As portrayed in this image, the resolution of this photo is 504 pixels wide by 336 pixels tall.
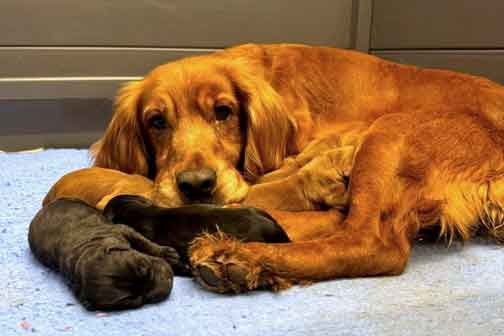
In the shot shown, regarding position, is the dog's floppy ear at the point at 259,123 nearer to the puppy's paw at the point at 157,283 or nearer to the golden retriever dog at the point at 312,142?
the golden retriever dog at the point at 312,142

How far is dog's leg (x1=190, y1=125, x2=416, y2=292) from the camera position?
1473 millimetres

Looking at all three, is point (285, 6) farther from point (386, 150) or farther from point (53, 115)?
point (386, 150)

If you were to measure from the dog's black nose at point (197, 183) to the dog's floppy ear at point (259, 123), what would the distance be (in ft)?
1.20

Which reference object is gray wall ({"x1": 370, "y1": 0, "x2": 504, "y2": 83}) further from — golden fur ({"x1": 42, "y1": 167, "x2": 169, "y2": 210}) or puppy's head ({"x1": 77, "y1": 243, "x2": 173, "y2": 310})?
puppy's head ({"x1": 77, "y1": 243, "x2": 173, "y2": 310})

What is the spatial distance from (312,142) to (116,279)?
3.66ft

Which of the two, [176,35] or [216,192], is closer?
[216,192]

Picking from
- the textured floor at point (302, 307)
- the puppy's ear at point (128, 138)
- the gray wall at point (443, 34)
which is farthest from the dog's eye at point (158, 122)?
the gray wall at point (443, 34)

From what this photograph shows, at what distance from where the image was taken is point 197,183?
1753 mm

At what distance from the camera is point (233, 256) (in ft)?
4.83

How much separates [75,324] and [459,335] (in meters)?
0.85

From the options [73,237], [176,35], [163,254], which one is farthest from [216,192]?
[176,35]

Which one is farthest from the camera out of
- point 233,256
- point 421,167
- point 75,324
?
point 421,167

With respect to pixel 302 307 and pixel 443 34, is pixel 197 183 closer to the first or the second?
pixel 302 307

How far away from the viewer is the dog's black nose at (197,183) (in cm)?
175
